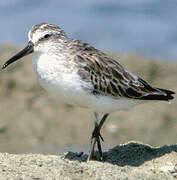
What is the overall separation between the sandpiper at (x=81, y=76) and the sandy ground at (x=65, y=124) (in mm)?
2604

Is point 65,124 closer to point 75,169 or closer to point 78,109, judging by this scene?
point 78,109

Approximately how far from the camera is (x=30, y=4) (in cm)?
2312

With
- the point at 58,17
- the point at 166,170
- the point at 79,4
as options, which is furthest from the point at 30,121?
the point at 79,4

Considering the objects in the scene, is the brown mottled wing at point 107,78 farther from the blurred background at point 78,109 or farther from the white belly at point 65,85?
the blurred background at point 78,109

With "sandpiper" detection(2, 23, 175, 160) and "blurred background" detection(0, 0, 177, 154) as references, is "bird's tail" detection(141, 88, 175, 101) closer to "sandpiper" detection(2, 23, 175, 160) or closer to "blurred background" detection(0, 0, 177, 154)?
"sandpiper" detection(2, 23, 175, 160)

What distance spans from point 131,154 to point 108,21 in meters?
14.1

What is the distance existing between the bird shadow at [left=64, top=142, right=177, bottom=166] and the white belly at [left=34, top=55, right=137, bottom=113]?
0.81 meters

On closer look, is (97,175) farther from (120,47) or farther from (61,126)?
(120,47)

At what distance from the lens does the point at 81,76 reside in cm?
771

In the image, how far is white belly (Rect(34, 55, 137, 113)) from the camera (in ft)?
24.8

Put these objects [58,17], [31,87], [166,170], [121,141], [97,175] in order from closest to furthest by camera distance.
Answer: [97,175]
[166,170]
[121,141]
[31,87]
[58,17]

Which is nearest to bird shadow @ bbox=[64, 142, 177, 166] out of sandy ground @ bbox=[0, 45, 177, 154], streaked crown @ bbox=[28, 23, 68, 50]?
streaked crown @ bbox=[28, 23, 68, 50]

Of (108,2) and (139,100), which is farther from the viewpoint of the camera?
(108,2)

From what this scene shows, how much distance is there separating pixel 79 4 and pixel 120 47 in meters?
4.25
